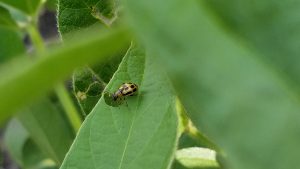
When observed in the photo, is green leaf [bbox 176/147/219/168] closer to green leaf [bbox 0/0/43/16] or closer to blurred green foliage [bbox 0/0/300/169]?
green leaf [bbox 0/0/43/16]

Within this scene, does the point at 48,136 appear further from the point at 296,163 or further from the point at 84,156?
the point at 296,163

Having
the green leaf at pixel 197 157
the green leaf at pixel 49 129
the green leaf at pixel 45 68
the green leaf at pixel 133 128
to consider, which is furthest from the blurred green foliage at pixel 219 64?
the green leaf at pixel 49 129

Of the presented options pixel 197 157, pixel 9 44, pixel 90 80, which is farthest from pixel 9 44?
pixel 197 157

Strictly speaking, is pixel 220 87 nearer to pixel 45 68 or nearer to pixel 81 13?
pixel 45 68

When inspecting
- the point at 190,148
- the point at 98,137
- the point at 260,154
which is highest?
the point at 260,154

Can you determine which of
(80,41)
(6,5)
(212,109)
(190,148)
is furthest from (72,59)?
(6,5)
